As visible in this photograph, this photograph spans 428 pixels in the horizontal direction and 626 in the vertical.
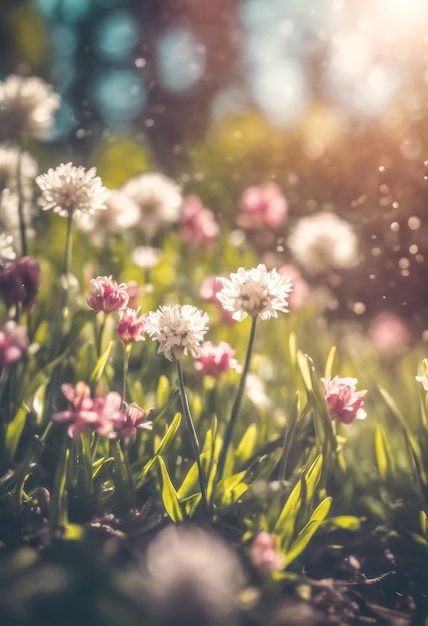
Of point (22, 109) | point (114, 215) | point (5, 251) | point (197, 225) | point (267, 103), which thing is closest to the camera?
point (5, 251)

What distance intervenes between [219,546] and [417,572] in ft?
1.52

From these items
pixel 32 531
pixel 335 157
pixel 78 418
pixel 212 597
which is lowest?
pixel 212 597

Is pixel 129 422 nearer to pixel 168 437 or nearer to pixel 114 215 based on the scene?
pixel 168 437

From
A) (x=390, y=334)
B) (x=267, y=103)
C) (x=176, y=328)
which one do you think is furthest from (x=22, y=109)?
(x=267, y=103)

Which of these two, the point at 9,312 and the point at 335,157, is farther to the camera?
the point at 335,157

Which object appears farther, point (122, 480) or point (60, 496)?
point (122, 480)

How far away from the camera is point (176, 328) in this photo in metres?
1.24

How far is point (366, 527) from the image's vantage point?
1575mm

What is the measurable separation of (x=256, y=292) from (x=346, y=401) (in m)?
0.30

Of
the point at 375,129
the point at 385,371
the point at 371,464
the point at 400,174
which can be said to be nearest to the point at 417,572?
the point at 371,464

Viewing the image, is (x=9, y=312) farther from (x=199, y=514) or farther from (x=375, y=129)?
(x=375, y=129)

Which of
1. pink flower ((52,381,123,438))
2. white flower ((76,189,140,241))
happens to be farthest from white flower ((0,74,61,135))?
pink flower ((52,381,123,438))

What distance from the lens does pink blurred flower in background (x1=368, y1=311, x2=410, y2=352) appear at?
2551 mm

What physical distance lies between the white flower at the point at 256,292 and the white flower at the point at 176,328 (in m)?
0.07
